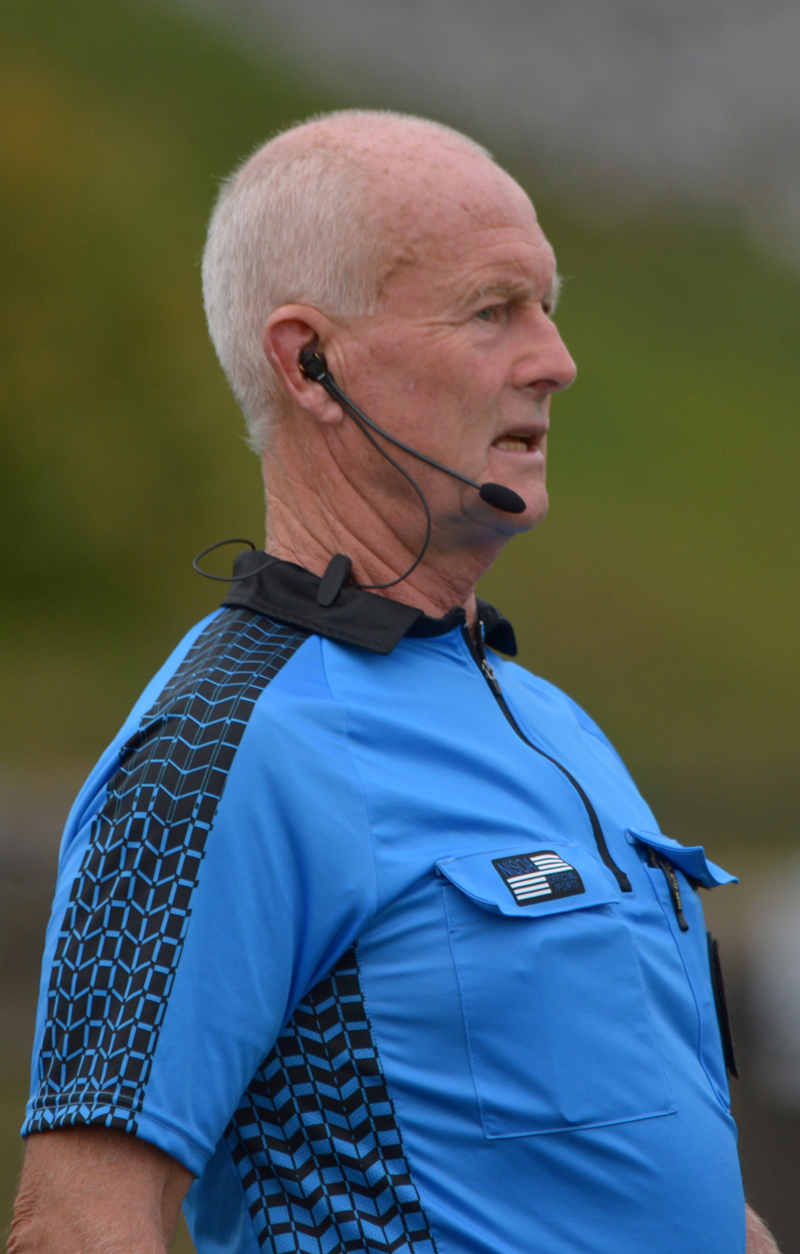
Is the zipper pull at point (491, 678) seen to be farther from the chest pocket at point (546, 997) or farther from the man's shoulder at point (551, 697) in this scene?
the chest pocket at point (546, 997)

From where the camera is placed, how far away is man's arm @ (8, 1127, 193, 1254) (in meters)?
1.25

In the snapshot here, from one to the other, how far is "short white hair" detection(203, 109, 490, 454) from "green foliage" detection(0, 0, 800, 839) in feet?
35.5

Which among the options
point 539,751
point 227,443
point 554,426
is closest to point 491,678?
point 539,751

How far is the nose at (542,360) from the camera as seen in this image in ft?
5.56

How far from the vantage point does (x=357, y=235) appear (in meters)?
1.63

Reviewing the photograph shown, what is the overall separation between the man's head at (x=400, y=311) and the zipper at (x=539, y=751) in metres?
0.15

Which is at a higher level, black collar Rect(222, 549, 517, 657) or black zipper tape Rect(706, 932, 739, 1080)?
black collar Rect(222, 549, 517, 657)

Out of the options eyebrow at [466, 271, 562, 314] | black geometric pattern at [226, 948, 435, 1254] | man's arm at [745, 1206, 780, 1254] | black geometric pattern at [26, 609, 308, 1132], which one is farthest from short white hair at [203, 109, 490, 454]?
man's arm at [745, 1206, 780, 1254]

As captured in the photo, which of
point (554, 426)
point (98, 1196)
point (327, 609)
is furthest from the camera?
point (554, 426)

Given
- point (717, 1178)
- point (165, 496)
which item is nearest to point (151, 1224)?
point (717, 1178)

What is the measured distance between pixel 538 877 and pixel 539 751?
0.80 ft

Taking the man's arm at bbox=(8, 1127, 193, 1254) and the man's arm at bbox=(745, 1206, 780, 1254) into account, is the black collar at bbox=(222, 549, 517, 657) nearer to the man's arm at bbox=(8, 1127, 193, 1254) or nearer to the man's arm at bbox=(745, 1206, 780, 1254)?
the man's arm at bbox=(8, 1127, 193, 1254)

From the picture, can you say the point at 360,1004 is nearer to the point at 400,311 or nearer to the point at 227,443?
the point at 400,311

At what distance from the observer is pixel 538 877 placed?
4.84 feet
